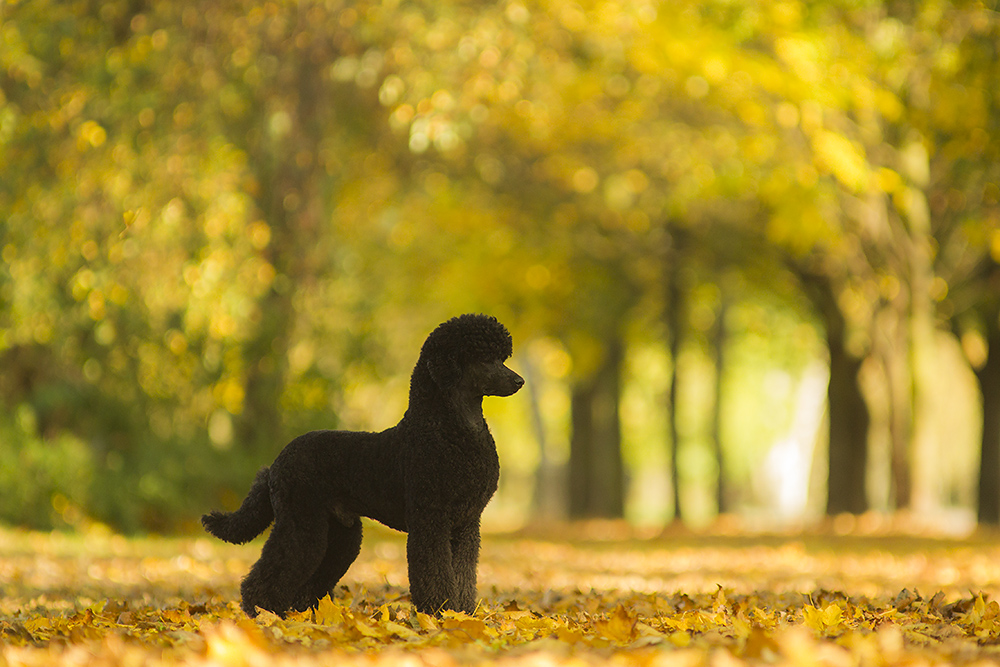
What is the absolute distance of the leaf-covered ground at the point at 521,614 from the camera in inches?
155

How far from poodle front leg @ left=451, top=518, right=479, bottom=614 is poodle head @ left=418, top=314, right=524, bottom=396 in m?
0.66

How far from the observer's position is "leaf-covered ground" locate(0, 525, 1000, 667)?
3.94 m

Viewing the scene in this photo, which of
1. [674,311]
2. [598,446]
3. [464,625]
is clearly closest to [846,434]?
[674,311]

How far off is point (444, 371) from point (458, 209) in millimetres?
14743

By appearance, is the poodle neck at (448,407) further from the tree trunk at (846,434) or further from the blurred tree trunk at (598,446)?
the blurred tree trunk at (598,446)

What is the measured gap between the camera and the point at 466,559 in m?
5.16

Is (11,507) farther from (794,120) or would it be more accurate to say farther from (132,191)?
(794,120)

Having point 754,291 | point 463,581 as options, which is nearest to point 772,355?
point 754,291

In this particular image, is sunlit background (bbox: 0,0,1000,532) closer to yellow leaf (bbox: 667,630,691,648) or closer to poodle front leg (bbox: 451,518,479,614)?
poodle front leg (bbox: 451,518,479,614)

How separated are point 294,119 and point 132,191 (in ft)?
10.9

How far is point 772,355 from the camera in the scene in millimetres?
27094

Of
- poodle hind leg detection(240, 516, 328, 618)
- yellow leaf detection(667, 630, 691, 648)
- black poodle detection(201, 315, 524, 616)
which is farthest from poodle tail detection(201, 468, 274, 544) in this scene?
yellow leaf detection(667, 630, 691, 648)

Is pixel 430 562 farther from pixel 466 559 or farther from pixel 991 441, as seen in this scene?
pixel 991 441

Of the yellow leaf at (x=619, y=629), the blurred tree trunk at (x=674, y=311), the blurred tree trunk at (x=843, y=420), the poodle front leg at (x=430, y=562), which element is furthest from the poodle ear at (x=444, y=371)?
the blurred tree trunk at (x=674, y=311)
